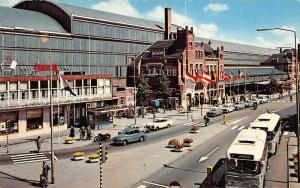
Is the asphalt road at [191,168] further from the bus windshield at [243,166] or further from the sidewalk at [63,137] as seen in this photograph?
the sidewalk at [63,137]

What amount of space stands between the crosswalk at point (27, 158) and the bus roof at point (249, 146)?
19591mm

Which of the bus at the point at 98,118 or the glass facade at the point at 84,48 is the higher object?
the glass facade at the point at 84,48

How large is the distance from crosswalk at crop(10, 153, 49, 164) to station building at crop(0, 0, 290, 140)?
10.4 metres

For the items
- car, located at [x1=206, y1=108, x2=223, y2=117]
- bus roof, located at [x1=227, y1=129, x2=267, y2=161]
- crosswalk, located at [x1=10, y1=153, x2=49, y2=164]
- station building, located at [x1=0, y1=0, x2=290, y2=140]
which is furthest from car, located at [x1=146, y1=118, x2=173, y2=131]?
bus roof, located at [x1=227, y1=129, x2=267, y2=161]

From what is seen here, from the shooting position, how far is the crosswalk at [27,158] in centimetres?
3556

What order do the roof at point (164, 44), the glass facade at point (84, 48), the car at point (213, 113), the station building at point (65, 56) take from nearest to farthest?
1. the station building at point (65, 56)
2. the glass facade at point (84, 48)
3. the car at point (213, 113)
4. the roof at point (164, 44)

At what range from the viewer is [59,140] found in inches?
1794

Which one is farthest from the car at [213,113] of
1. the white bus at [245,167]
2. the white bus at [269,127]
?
the white bus at [245,167]

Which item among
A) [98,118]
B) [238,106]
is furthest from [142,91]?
[98,118]

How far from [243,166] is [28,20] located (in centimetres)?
5764

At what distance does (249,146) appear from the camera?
25.3m

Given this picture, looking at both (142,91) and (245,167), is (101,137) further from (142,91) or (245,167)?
(142,91)

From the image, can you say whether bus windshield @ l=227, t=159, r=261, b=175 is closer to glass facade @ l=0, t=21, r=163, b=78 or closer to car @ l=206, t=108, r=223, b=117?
glass facade @ l=0, t=21, r=163, b=78

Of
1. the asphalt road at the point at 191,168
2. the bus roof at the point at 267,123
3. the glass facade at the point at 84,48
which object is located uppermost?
the glass facade at the point at 84,48
